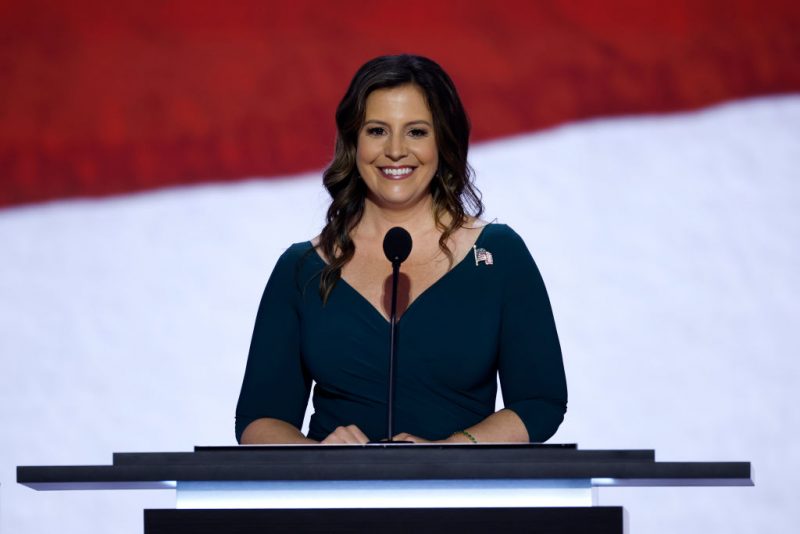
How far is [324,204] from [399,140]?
3.47ft

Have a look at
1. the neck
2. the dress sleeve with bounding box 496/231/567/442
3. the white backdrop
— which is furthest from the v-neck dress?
the white backdrop

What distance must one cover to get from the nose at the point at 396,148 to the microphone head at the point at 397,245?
13.8 inches

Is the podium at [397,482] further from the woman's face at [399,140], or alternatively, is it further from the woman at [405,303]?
the woman's face at [399,140]

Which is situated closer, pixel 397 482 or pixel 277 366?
pixel 397 482

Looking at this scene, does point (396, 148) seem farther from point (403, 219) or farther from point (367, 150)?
point (403, 219)

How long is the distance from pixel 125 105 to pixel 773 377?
202 cm

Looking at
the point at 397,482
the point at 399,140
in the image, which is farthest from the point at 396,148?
the point at 397,482

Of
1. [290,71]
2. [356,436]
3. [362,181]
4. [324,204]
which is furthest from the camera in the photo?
[290,71]

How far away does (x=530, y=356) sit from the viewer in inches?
99.7

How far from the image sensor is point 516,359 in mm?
2545

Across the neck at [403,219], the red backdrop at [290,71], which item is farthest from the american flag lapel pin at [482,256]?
the red backdrop at [290,71]

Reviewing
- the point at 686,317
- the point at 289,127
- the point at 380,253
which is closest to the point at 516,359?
the point at 380,253

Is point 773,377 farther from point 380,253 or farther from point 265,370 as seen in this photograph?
point 265,370

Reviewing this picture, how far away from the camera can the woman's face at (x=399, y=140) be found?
8.66 feet
